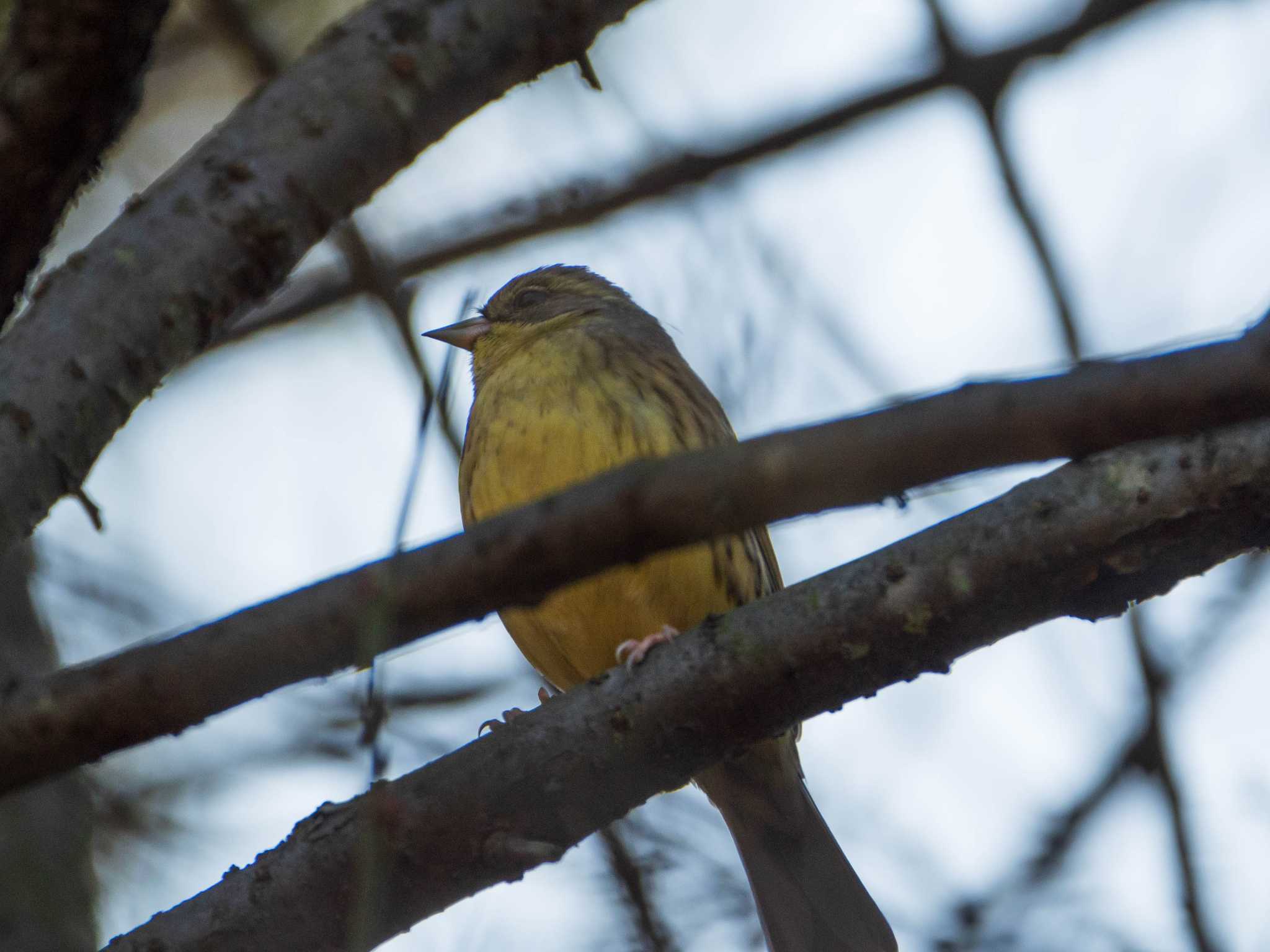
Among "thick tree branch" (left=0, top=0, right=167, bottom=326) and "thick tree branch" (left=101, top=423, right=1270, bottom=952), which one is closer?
"thick tree branch" (left=101, top=423, right=1270, bottom=952)

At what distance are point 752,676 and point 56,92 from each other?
6.15 feet

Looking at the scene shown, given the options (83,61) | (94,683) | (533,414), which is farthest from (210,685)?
(533,414)

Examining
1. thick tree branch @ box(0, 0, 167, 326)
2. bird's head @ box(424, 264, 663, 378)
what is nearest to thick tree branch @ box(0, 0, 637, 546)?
thick tree branch @ box(0, 0, 167, 326)

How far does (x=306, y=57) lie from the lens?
362 cm

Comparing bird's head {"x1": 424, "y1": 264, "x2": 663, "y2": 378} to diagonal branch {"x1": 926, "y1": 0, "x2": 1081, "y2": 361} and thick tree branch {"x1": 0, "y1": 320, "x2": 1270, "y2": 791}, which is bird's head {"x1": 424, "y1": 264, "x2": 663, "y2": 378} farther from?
thick tree branch {"x1": 0, "y1": 320, "x2": 1270, "y2": 791}

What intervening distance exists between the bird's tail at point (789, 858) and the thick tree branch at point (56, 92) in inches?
96.8

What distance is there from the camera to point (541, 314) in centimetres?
590

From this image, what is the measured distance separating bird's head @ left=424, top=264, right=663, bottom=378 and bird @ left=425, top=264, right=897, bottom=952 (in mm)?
660

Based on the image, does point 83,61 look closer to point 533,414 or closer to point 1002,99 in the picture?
A: point 533,414

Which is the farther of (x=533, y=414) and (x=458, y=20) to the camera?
(x=533, y=414)

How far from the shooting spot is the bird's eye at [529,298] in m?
6.03

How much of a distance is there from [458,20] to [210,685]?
7.36ft

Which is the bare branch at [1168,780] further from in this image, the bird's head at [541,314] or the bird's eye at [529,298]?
the bird's eye at [529,298]

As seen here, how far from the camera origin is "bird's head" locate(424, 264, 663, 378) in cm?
550
